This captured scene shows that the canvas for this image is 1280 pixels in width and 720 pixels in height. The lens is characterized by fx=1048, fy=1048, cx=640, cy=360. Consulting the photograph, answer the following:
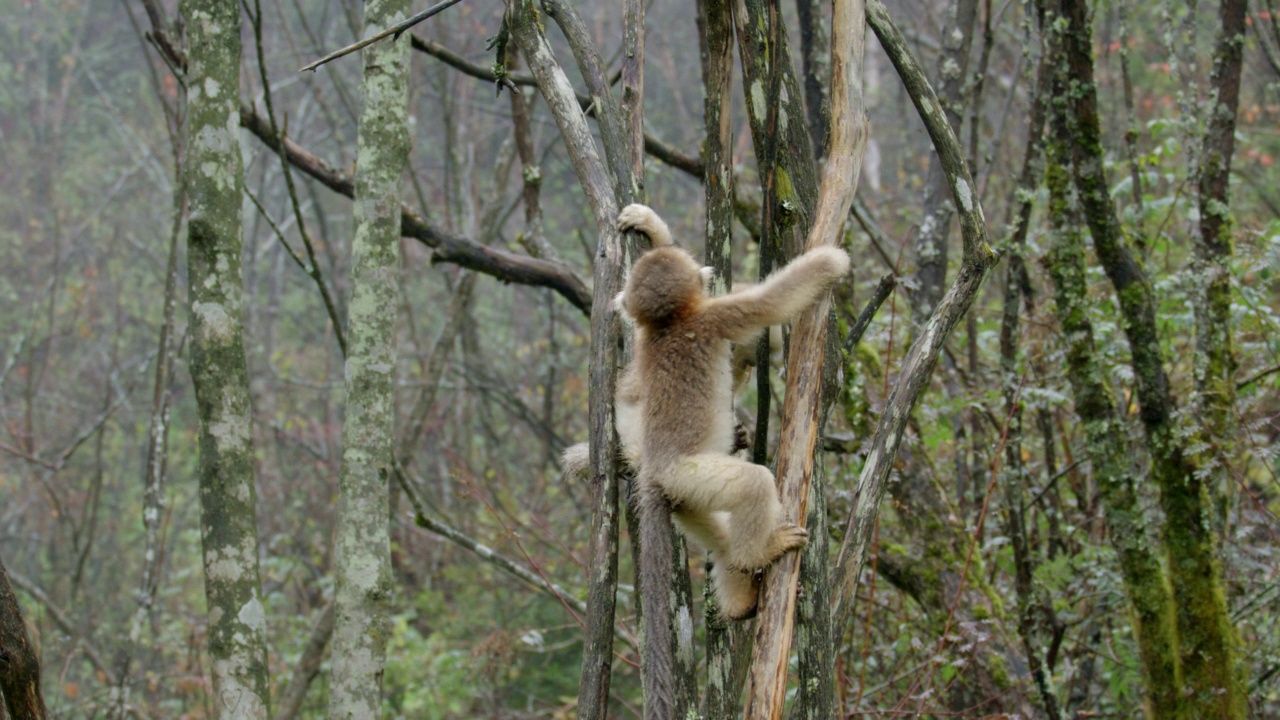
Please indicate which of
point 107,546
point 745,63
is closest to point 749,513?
point 745,63

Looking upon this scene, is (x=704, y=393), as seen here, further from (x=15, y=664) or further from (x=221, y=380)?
(x=15, y=664)

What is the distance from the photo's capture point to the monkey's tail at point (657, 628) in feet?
9.48

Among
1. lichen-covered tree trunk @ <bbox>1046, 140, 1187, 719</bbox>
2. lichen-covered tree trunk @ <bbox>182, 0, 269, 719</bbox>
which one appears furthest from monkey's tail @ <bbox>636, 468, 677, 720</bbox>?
lichen-covered tree trunk @ <bbox>1046, 140, 1187, 719</bbox>

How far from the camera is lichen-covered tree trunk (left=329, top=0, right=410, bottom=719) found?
4.24 m

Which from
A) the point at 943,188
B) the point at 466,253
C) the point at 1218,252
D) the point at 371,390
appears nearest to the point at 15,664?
the point at 371,390

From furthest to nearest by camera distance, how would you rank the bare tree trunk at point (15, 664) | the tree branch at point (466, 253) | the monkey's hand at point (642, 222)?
the tree branch at point (466, 253)
the monkey's hand at point (642, 222)
the bare tree trunk at point (15, 664)

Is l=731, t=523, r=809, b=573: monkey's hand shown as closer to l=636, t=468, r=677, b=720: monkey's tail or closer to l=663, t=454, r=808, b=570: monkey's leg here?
l=663, t=454, r=808, b=570: monkey's leg

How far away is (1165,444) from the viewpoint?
5.19m

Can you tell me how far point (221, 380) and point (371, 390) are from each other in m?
0.68

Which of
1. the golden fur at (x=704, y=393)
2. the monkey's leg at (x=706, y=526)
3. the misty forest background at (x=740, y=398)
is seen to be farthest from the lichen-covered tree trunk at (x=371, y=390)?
the monkey's leg at (x=706, y=526)

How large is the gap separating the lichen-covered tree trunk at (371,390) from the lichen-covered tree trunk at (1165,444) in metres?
3.40

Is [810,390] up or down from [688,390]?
down

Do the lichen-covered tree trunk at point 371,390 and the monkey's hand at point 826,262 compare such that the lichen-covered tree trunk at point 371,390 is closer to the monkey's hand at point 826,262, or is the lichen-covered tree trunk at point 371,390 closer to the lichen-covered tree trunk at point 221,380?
the lichen-covered tree trunk at point 221,380

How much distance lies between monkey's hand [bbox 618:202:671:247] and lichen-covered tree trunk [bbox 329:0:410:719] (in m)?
1.47
